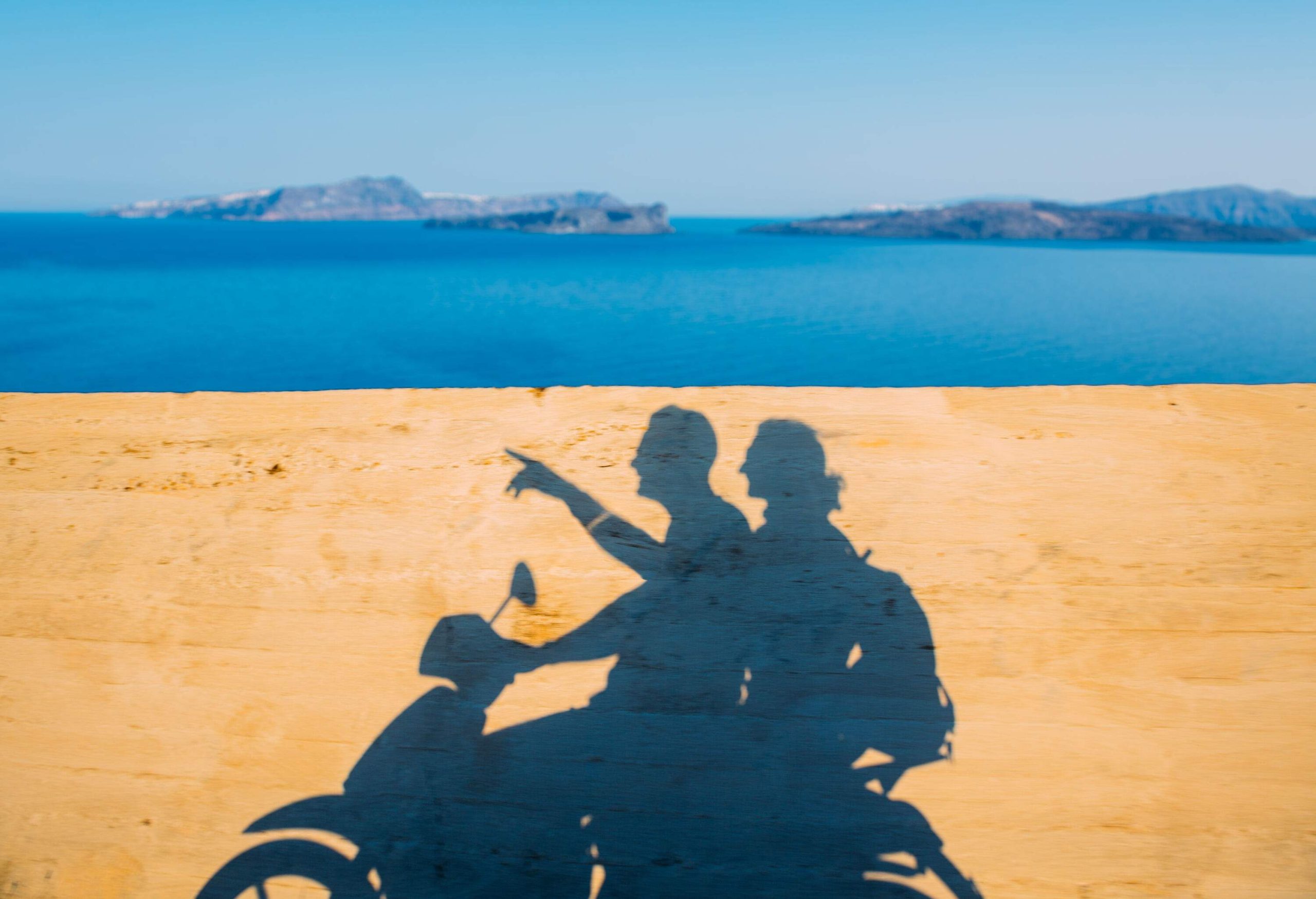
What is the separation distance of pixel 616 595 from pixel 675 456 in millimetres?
388

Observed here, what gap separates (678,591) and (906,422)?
76 centimetres

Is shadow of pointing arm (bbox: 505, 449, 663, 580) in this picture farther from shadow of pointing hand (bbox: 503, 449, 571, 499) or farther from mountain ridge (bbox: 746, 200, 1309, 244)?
mountain ridge (bbox: 746, 200, 1309, 244)

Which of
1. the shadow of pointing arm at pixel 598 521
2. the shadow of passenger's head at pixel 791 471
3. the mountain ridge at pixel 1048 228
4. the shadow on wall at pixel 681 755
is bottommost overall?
the shadow on wall at pixel 681 755

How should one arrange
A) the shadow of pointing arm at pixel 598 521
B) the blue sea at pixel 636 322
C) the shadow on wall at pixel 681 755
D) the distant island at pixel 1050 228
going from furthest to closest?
the distant island at pixel 1050 228 → the blue sea at pixel 636 322 → the shadow of pointing arm at pixel 598 521 → the shadow on wall at pixel 681 755

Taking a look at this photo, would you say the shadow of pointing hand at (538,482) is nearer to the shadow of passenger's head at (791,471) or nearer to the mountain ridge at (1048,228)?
the shadow of passenger's head at (791,471)

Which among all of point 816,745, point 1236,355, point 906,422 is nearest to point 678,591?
point 816,745

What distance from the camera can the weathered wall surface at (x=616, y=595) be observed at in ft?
5.03

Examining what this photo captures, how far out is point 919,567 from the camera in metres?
1.74

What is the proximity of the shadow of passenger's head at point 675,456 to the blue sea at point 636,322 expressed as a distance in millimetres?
13944

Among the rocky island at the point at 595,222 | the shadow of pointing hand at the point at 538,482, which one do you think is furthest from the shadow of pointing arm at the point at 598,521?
the rocky island at the point at 595,222

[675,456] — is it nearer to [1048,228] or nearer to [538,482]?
[538,482]

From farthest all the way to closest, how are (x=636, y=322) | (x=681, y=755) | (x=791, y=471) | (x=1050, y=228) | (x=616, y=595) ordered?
(x=1050, y=228), (x=636, y=322), (x=791, y=471), (x=616, y=595), (x=681, y=755)

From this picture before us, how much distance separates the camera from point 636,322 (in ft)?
166

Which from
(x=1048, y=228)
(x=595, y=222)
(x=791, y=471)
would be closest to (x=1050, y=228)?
(x=1048, y=228)
